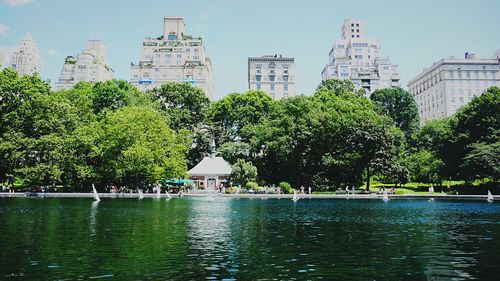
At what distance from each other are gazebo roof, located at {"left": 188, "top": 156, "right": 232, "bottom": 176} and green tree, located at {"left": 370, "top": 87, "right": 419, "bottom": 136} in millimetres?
43236

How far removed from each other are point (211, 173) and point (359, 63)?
104 metres

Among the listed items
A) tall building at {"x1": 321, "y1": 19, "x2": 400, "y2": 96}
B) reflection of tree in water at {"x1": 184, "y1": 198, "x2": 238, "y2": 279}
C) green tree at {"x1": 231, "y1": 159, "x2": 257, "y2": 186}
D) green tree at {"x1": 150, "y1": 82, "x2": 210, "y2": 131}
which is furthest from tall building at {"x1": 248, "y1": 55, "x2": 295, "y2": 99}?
reflection of tree in water at {"x1": 184, "y1": 198, "x2": 238, "y2": 279}

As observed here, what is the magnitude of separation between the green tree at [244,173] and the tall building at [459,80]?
3094 inches

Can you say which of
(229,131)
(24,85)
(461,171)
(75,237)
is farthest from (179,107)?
(75,237)

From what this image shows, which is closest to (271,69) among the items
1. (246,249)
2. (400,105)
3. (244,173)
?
(400,105)

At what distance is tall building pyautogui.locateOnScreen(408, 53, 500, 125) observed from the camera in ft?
407

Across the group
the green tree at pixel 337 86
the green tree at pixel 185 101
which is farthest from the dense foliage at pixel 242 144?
the green tree at pixel 337 86

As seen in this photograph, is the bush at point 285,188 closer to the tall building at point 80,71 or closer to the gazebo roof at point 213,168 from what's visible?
the gazebo roof at point 213,168

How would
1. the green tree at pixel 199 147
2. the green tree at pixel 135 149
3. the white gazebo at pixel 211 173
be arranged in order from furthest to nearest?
1. the green tree at pixel 199 147
2. the white gazebo at pixel 211 173
3. the green tree at pixel 135 149

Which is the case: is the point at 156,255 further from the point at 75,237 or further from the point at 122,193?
the point at 122,193

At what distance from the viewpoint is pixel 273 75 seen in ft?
458

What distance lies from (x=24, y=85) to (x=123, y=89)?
60.4ft

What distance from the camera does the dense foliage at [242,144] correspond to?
195ft

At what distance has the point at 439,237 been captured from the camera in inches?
795
